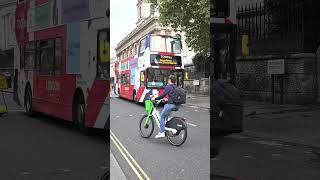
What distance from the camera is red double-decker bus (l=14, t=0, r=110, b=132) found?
70.0 inches

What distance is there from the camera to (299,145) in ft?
4.54

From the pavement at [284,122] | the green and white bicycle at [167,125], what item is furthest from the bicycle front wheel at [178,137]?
the pavement at [284,122]

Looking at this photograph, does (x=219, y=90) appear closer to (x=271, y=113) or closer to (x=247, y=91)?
(x=247, y=91)

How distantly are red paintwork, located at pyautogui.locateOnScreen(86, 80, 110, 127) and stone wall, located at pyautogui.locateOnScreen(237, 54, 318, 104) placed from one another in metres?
0.63

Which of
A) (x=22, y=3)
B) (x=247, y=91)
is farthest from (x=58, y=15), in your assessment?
(x=247, y=91)

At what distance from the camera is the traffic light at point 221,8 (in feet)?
4.81

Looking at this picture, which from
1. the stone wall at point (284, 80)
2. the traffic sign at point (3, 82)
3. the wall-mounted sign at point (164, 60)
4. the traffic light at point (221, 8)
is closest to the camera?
the stone wall at point (284, 80)

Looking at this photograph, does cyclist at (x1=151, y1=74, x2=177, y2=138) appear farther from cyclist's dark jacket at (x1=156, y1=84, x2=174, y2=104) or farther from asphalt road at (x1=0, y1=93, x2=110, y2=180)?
asphalt road at (x1=0, y1=93, x2=110, y2=180)

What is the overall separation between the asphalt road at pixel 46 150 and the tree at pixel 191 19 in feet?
2.21

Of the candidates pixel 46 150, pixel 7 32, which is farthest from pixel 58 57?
pixel 46 150

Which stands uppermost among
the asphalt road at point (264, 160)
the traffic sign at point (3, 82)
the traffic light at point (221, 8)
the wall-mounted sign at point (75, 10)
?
the wall-mounted sign at point (75, 10)

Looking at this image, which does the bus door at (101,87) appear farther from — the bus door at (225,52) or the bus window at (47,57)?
the bus door at (225,52)

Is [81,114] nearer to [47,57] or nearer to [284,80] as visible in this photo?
[47,57]

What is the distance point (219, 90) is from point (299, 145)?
35cm
